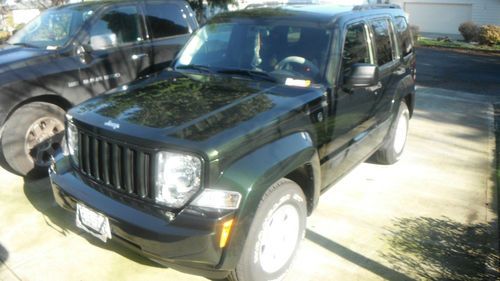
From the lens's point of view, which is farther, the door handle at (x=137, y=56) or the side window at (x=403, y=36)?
the door handle at (x=137, y=56)

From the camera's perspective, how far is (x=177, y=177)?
8.62ft

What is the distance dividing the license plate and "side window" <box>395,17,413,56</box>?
4.01m

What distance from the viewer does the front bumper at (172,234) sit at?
2504mm

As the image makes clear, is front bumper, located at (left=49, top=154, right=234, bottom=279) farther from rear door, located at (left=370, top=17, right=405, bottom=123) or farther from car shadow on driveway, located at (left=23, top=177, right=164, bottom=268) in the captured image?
rear door, located at (left=370, top=17, right=405, bottom=123)

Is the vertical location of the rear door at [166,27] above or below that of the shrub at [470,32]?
above

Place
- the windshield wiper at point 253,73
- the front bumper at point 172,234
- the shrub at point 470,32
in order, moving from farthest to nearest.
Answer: the shrub at point 470,32 → the windshield wiper at point 253,73 → the front bumper at point 172,234

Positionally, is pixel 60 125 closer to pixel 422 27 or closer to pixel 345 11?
pixel 345 11

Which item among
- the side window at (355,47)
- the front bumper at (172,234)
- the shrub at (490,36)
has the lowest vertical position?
the shrub at (490,36)

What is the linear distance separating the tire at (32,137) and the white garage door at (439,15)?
28474 millimetres

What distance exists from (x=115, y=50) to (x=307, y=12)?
2654 millimetres

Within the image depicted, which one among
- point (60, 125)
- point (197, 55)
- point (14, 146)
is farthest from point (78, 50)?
point (197, 55)

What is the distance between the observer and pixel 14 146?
4.71 m

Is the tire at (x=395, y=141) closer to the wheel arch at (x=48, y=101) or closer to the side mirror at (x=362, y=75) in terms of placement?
the side mirror at (x=362, y=75)

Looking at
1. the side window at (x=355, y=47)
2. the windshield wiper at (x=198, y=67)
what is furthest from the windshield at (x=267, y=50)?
the side window at (x=355, y=47)
